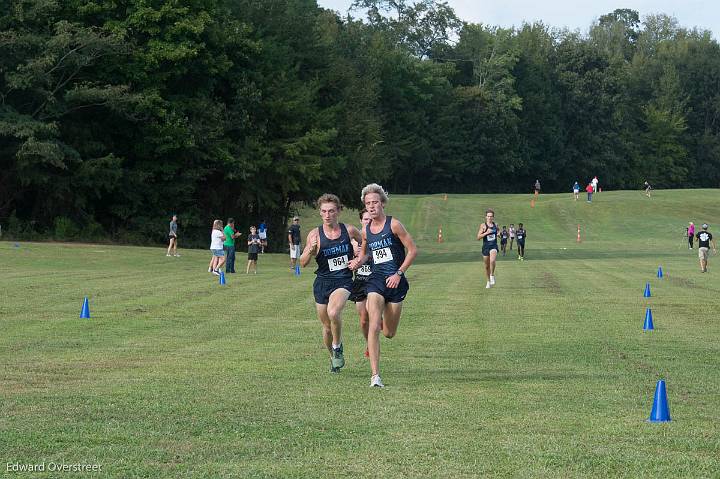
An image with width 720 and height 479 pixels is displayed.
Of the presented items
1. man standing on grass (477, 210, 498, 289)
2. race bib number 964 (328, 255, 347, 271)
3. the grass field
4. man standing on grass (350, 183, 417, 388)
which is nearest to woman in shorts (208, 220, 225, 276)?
the grass field

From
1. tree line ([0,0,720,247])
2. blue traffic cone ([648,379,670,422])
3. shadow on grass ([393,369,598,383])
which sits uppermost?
tree line ([0,0,720,247])

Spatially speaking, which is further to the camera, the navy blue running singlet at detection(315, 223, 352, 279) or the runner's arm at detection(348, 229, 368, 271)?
the navy blue running singlet at detection(315, 223, 352, 279)

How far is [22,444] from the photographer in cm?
802

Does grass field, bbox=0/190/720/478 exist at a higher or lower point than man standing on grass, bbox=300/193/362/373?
lower

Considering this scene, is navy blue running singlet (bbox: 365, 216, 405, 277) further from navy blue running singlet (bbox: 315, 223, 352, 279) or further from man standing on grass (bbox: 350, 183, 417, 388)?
navy blue running singlet (bbox: 315, 223, 352, 279)

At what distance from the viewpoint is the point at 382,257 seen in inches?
463

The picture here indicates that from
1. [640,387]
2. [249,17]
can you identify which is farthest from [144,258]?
[640,387]

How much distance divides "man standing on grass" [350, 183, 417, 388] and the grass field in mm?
871

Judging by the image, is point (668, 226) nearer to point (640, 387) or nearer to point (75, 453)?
point (640, 387)

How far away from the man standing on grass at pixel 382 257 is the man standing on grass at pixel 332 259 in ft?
0.83

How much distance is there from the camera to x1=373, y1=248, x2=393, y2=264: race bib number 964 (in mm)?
11734

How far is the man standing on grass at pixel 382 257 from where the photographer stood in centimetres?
1161

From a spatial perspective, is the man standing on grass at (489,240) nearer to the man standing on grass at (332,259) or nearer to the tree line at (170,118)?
the man standing on grass at (332,259)

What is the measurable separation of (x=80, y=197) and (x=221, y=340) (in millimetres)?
37049
